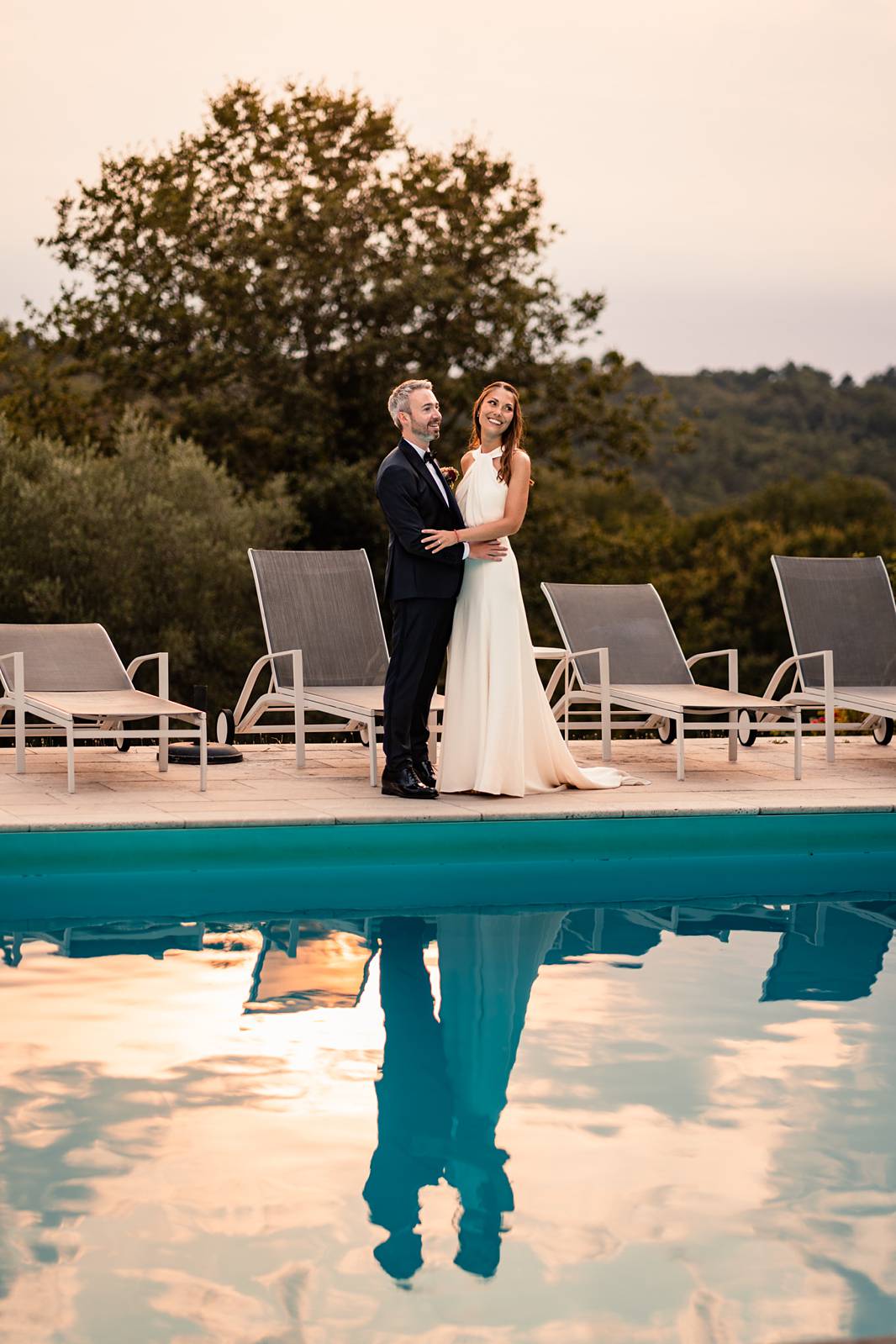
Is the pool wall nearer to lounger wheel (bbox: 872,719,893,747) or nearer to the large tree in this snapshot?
lounger wheel (bbox: 872,719,893,747)

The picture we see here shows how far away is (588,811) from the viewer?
6137mm

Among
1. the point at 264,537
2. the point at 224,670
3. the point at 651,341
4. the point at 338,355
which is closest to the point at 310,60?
the point at 338,355

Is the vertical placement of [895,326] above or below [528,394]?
above

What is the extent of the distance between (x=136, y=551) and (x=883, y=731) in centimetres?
780

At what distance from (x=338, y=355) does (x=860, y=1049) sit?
17060 millimetres

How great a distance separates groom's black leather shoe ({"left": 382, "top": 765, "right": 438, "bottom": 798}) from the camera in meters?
6.50

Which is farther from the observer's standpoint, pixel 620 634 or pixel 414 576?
pixel 620 634

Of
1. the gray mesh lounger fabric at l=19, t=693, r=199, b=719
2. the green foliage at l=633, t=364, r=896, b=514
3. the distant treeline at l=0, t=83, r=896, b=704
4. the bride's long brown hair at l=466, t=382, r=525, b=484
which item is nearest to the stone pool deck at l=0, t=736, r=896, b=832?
the gray mesh lounger fabric at l=19, t=693, r=199, b=719

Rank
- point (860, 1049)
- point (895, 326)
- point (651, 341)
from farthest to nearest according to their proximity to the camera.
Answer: point (651, 341) → point (895, 326) → point (860, 1049)

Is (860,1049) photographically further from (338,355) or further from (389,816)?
(338,355)

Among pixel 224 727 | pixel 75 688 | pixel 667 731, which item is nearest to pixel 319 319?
pixel 667 731

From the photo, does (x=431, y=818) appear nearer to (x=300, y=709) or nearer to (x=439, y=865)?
(x=439, y=865)

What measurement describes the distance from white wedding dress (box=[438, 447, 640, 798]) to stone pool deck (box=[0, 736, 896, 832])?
142 millimetres

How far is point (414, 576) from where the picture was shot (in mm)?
6324
